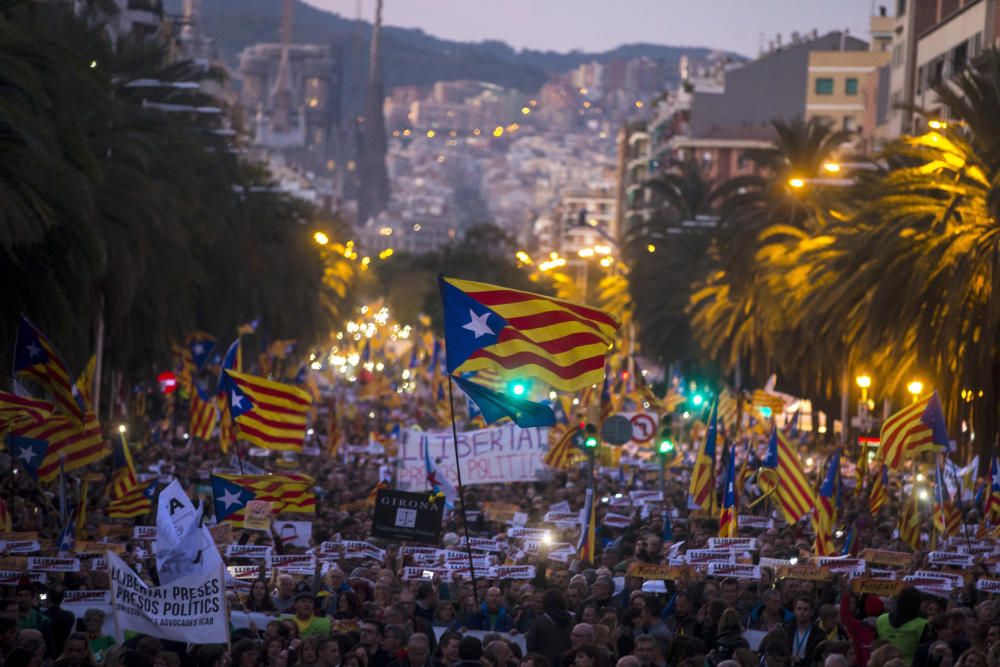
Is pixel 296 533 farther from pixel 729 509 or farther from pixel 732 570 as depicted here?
pixel 732 570

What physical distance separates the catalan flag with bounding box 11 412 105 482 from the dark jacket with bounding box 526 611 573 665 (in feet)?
28.3

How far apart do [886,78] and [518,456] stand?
59.6m

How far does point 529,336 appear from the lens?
56.5ft

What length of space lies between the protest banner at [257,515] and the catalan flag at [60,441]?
2359mm

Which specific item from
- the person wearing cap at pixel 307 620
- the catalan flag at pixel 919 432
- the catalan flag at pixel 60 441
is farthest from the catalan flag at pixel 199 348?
the person wearing cap at pixel 307 620

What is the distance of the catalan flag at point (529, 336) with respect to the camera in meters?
17.0

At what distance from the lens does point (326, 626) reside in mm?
14688

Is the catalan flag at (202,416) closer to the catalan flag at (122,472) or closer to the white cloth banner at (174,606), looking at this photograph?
the catalan flag at (122,472)

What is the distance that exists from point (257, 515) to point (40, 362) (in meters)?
3.76

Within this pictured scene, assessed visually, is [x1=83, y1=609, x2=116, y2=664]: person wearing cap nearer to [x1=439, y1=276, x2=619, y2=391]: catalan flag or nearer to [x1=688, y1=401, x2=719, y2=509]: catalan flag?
[x1=439, y1=276, x2=619, y2=391]: catalan flag

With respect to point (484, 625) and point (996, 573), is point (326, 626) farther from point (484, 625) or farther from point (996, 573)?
point (996, 573)

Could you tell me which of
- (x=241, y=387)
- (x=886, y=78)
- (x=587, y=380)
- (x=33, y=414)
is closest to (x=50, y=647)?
(x=587, y=380)

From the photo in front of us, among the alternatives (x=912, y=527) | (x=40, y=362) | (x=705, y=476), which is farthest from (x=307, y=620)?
(x=705, y=476)

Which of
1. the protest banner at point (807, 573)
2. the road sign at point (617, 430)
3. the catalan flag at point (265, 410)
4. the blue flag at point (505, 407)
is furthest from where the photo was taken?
the road sign at point (617, 430)
